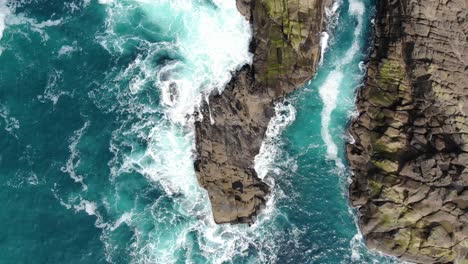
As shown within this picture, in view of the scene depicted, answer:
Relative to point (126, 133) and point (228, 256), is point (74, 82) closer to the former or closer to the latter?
point (126, 133)

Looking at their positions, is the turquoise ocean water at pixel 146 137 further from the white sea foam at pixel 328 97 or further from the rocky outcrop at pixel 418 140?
the rocky outcrop at pixel 418 140

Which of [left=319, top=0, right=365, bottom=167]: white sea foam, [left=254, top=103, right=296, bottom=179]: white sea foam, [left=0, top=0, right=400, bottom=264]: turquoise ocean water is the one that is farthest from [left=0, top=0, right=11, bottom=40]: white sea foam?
[left=319, top=0, right=365, bottom=167]: white sea foam

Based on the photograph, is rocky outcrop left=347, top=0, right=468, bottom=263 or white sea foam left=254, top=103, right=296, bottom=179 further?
white sea foam left=254, top=103, right=296, bottom=179

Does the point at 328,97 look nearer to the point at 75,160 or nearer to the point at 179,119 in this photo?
the point at 179,119

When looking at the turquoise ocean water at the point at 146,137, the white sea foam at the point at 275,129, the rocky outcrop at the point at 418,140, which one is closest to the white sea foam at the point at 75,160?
the turquoise ocean water at the point at 146,137

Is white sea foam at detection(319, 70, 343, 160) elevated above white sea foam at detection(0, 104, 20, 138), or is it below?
above

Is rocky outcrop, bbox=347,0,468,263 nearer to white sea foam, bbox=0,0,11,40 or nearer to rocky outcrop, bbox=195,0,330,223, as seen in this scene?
rocky outcrop, bbox=195,0,330,223
